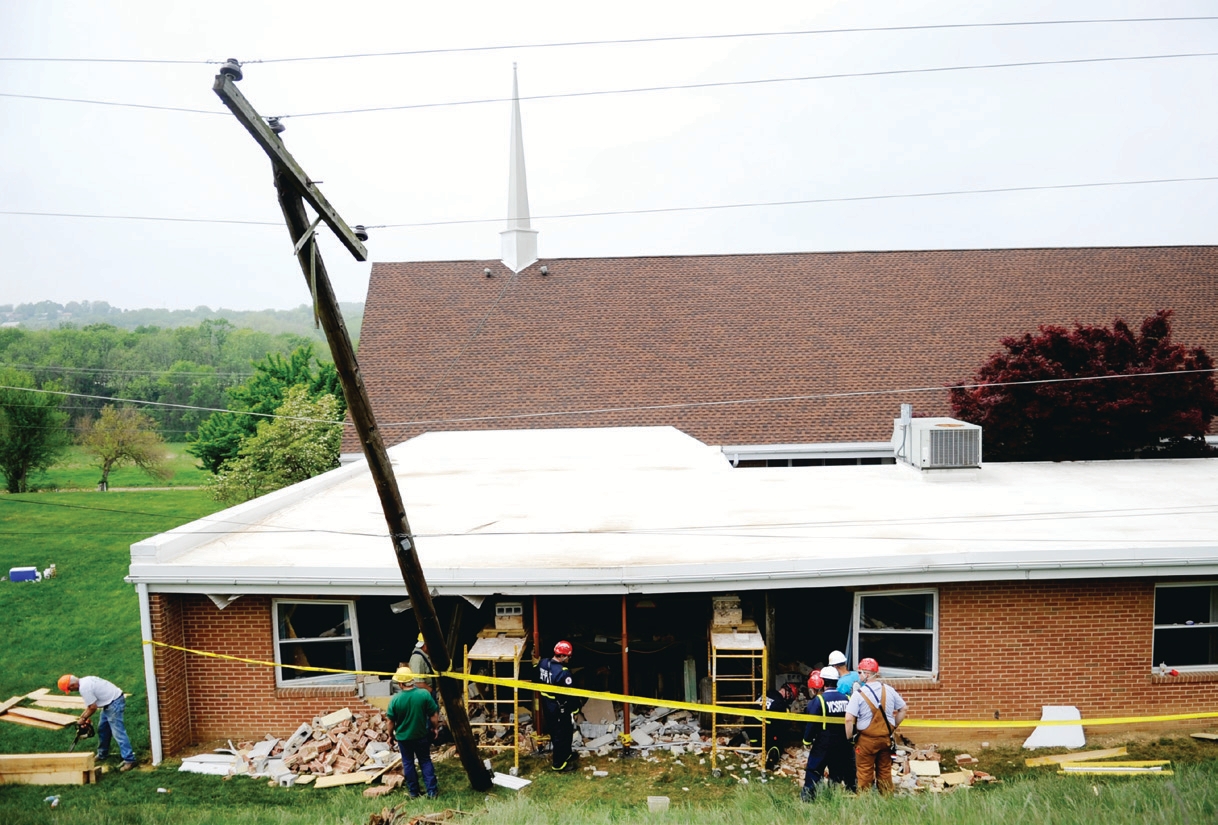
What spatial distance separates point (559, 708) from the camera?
10367mm

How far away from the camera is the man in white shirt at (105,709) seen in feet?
35.4

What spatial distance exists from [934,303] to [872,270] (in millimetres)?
2458

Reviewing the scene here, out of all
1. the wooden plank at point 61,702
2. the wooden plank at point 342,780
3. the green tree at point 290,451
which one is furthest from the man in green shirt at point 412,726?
the green tree at point 290,451

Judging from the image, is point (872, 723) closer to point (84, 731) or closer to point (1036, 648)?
point (1036, 648)

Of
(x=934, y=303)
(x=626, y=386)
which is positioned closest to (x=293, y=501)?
(x=626, y=386)

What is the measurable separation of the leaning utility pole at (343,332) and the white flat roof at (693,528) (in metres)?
1.72

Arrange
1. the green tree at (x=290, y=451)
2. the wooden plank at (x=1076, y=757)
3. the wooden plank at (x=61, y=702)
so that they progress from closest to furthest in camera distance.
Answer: the wooden plank at (x=1076, y=757), the wooden plank at (x=61, y=702), the green tree at (x=290, y=451)

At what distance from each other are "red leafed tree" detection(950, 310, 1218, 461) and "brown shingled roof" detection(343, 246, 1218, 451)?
3859 millimetres

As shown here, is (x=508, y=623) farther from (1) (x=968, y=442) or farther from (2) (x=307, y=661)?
(1) (x=968, y=442)

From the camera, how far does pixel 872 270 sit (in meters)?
29.8

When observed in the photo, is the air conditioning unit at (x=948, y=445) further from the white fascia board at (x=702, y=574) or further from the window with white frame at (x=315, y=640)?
the window with white frame at (x=315, y=640)

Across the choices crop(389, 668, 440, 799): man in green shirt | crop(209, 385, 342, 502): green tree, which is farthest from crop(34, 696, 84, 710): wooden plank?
crop(209, 385, 342, 502): green tree

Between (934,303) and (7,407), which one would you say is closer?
(934,303)

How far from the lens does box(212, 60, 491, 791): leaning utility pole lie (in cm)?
711
